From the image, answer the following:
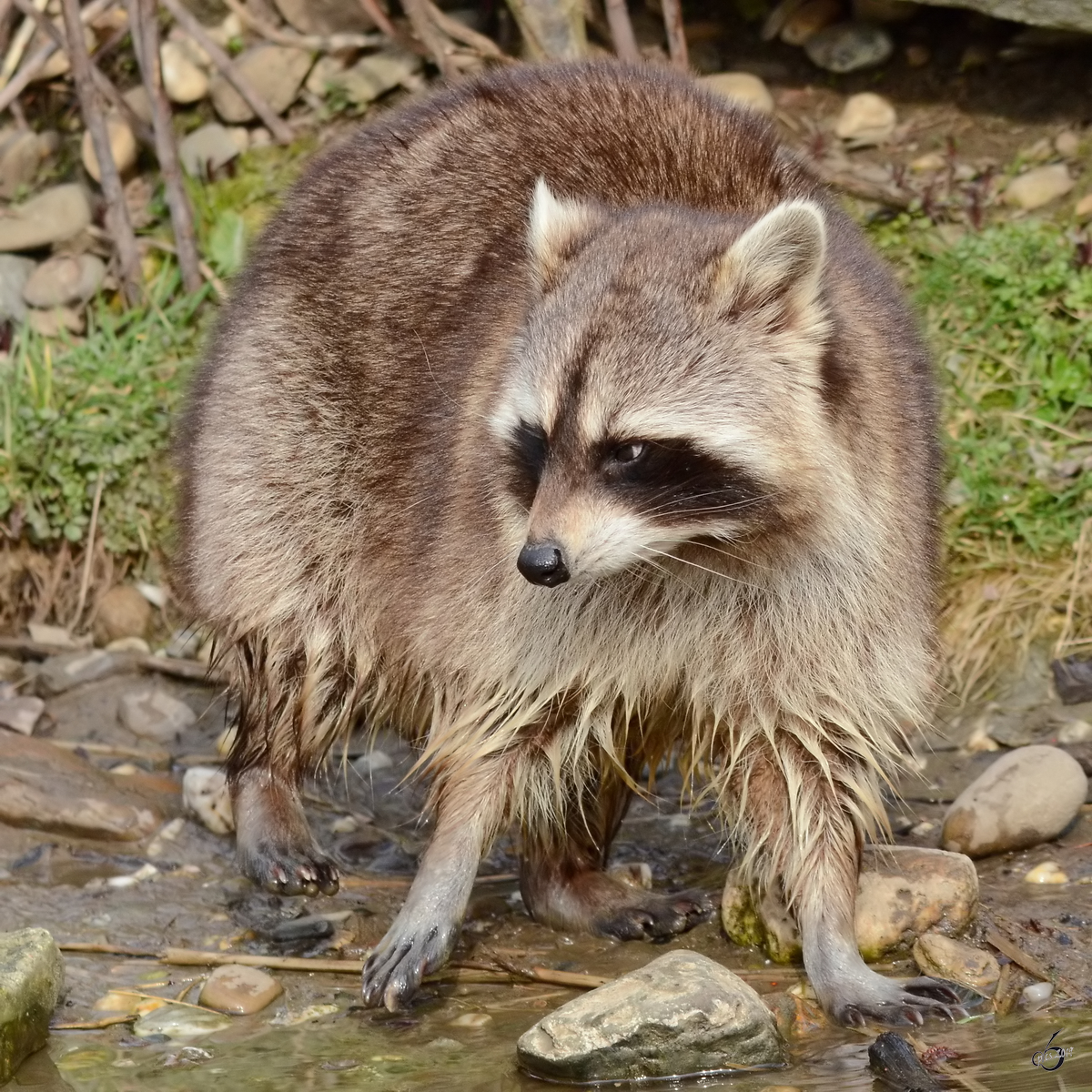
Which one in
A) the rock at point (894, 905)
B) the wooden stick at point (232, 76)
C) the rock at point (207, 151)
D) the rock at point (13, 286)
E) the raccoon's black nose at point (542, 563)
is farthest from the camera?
the rock at point (207, 151)

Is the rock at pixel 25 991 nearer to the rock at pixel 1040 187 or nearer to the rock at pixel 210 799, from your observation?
the rock at pixel 210 799

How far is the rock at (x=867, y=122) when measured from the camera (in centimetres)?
661

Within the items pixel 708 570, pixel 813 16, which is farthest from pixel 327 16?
pixel 708 570

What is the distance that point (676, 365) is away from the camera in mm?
3514

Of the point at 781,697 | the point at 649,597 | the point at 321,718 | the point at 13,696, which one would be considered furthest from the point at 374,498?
the point at 13,696

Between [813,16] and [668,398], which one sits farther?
[813,16]

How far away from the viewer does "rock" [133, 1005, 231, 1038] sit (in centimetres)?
365

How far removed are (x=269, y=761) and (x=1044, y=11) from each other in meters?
3.56

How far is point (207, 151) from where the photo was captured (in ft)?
22.5

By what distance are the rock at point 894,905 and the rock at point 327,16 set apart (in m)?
4.25

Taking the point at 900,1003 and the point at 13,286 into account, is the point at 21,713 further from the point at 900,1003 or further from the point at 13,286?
the point at 900,1003

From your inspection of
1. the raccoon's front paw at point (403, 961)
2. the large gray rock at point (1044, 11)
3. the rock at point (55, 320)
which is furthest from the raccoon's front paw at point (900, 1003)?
the rock at point (55, 320)

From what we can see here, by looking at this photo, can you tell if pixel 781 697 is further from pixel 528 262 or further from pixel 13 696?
pixel 13 696

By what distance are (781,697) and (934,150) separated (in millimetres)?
3273
